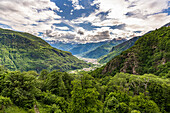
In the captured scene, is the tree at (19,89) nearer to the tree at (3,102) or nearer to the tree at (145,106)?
the tree at (3,102)

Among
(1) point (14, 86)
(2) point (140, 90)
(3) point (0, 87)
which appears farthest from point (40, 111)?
(2) point (140, 90)

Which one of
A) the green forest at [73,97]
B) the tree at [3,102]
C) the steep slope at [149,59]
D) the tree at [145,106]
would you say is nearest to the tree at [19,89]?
the green forest at [73,97]

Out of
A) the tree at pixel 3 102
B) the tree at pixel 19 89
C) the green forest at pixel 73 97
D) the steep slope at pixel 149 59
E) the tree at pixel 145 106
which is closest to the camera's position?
the tree at pixel 3 102

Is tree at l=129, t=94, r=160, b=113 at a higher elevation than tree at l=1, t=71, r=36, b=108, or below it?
below

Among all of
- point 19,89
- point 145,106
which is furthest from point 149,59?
point 19,89

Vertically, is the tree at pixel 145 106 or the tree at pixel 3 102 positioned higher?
the tree at pixel 3 102

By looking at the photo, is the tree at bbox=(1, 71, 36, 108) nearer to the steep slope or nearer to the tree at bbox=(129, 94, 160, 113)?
the tree at bbox=(129, 94, 160, 113)

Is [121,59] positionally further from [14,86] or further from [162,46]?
[14,86]

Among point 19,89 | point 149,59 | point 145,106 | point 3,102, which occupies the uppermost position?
point 149,59

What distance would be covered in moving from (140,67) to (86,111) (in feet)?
351

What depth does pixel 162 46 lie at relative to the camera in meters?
97.2

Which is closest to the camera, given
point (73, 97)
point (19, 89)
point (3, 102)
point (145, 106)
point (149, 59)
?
point (3, 102)

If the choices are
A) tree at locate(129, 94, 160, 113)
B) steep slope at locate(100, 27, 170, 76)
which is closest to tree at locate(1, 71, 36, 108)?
tree at locate(129, 94, 160, 113)

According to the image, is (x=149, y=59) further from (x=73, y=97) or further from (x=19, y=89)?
(x=19, y=89)
